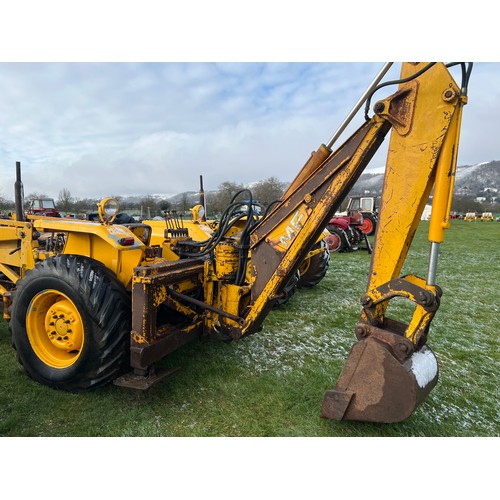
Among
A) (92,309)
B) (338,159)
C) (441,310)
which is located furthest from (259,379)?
(441,310)

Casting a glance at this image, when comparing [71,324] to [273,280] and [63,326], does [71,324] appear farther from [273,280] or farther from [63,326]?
[273,280]

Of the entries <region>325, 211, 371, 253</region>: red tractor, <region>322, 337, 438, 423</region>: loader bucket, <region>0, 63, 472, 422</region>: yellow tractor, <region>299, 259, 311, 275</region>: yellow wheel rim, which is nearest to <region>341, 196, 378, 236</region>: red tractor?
<region>325, 211, 371, 253</region>: red tractor

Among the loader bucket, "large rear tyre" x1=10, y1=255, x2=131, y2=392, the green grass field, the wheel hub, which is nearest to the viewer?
the loader bucket

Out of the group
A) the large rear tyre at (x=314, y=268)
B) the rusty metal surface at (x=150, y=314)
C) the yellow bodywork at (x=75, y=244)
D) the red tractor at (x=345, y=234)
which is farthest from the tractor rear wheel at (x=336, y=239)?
the rusty metal surface at (x=150, y=314)

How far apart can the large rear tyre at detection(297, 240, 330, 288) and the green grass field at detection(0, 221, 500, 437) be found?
160cm

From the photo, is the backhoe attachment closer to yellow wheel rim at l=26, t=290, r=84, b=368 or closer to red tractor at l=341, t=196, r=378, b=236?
yellow wheel rim at l=26, t=290, r=84, b=368

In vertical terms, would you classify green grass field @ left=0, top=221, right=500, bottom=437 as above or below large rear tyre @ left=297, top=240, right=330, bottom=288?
below

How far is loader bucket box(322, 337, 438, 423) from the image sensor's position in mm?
2123

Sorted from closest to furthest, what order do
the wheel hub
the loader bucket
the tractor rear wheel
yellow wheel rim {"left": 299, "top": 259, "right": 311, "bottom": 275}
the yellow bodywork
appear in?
the loader bucket < the wheel hub < the yellow bodywork < yellow wheel rim {"left": 299, "top": 259, "right": 311, "bottom": 275} < the tractor rear wheel

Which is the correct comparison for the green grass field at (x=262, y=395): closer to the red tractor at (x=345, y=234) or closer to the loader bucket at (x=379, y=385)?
the loader bucket at (x=379, y=385)

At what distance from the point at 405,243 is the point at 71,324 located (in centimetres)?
258

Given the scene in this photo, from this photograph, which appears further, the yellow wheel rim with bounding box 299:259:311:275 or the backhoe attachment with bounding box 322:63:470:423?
the yellow wheel rim with bounding box 299:259:311:275

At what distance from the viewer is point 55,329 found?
2932mm

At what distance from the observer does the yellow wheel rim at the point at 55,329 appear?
2861mm
